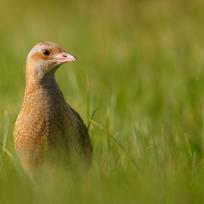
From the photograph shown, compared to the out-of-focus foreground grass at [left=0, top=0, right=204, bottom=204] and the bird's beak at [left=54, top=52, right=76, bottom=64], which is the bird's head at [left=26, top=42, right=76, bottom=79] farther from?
Answer: the out-of-focus foreground grass at [left=0, top=0, right=204, bottom=204]

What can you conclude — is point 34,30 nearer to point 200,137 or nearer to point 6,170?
point 200,137

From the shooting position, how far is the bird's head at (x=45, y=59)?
5.93 metres

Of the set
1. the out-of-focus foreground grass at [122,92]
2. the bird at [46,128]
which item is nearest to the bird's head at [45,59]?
the bird at [46,128]

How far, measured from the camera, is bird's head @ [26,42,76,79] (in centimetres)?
593

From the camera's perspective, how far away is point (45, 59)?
595 cm

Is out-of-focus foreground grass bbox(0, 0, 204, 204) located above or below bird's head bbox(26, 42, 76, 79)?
below

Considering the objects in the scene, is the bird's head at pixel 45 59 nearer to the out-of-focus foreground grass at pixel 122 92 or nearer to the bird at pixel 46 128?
the bird at pixel 46 128

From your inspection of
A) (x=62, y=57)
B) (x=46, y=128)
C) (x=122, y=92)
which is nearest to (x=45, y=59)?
(x=62, y=57)

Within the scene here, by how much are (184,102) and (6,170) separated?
9.67 ft

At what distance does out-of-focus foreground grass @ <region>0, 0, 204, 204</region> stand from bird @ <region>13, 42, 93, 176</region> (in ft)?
0.42

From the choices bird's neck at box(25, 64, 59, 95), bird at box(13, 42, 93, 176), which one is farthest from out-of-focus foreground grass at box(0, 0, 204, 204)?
bird's neck at box(25, 64, 59, 95)

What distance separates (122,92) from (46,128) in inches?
105

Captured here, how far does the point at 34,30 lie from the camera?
41.5 ft

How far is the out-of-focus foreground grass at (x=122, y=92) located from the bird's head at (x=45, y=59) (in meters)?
0.30
